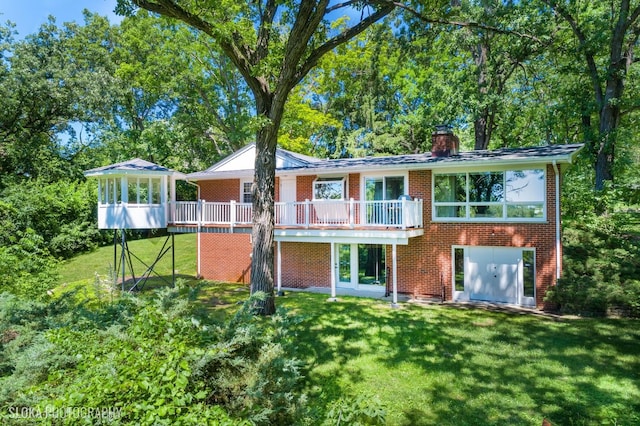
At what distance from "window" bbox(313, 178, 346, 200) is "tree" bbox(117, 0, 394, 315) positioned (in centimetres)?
618

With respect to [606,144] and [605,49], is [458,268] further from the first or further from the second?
[605,49]

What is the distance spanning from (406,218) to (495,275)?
147 inches

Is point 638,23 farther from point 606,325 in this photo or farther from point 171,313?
point 171,313

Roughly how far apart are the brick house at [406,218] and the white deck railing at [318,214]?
42mm

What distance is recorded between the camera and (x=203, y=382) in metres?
3.41

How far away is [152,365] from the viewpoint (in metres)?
3.13

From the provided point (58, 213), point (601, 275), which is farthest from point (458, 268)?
point (58, 213)

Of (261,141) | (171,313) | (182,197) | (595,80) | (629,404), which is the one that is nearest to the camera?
(171,313)

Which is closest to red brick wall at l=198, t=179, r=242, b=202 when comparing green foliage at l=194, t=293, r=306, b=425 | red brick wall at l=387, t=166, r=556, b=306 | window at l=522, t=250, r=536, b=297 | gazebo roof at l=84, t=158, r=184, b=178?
gazebo roof at l=84, t=158, r=184, b=178

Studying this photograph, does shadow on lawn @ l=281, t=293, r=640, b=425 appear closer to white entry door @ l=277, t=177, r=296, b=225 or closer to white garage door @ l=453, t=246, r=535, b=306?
white garage door @ l=453, t=246, r=535, b=306

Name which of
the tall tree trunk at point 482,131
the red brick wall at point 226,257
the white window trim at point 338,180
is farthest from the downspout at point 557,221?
the red brick wall at point 226,257

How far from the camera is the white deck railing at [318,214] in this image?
12930 millimetres

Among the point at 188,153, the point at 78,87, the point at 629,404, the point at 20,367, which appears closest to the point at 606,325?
the point at 629,404

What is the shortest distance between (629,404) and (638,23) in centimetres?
1746
